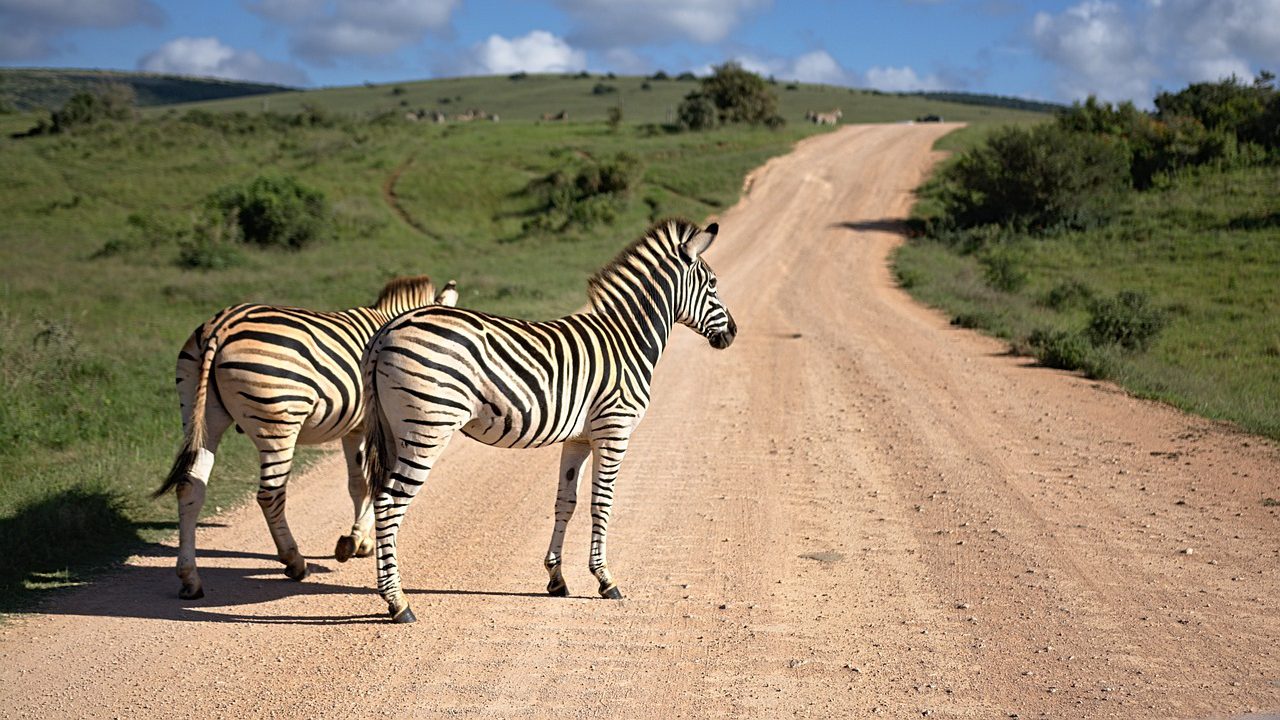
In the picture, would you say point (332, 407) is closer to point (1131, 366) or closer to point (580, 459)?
point (580, 459)

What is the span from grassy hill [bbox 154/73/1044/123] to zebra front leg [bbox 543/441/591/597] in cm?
7597

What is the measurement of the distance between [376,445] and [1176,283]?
68.9 feet

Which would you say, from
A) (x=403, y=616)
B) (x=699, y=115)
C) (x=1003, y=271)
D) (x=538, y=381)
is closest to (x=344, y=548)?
(x=403, y=616)

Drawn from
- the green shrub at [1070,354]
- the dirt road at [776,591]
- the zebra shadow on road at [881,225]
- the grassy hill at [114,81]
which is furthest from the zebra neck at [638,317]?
the grassy hill at [114,81]

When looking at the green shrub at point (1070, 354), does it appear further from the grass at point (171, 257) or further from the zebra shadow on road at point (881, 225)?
the zebra shadow on road at point (881, 225)

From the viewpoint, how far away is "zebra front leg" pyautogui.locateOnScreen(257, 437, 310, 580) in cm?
635

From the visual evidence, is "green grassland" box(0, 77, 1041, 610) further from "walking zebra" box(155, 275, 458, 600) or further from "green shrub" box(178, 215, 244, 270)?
"walking zebra" box(155, 275, 458, 600)

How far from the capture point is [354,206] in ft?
123

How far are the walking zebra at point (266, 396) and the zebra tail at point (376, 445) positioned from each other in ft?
2.40

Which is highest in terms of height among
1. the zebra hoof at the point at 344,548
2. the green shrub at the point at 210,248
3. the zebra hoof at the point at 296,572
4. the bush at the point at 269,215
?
the bush at the point at 269,215

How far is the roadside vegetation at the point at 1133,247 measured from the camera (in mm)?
14883

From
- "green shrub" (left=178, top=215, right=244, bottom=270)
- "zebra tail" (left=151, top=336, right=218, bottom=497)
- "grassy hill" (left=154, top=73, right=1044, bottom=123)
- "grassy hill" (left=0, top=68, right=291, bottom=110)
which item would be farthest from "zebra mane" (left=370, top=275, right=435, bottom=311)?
"grassy hill" (left=0, top=68, right=291, bottom=110)

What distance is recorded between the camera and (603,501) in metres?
6.46

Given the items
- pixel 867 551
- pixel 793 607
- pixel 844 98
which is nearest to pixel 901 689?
pixel 793 607
